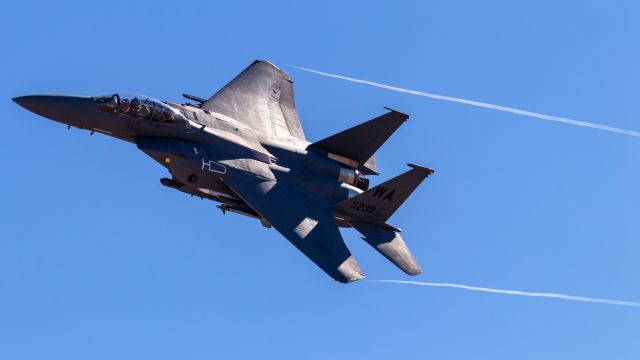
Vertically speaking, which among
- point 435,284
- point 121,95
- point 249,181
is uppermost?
point 121,95

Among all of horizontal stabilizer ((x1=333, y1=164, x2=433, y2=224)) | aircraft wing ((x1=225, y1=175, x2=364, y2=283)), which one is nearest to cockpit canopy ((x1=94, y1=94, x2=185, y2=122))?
aircraft wing ((x1=225, y1=175, x2=364, y2=283))

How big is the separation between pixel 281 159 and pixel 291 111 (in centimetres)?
402

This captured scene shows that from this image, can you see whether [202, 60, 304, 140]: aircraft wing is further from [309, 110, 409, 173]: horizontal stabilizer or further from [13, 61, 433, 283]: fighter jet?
[309, 110, 409, 173]: horizontal stabilizer

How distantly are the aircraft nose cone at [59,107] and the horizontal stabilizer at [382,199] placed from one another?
6.95m

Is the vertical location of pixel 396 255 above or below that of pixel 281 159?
below

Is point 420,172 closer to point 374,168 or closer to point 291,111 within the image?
point 374,168

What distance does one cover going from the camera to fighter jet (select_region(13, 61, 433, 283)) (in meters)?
32.2

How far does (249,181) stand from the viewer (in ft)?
108

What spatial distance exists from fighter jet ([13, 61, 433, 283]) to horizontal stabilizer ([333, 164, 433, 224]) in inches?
1.0

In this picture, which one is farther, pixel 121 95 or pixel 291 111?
pixel 291 111

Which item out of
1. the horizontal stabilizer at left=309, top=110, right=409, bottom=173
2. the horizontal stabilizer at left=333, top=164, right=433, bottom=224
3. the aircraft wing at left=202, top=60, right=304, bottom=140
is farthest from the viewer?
the aircraft wing at left=202, top=60, right=304, bottom=140

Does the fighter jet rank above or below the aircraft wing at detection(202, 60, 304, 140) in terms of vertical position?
below

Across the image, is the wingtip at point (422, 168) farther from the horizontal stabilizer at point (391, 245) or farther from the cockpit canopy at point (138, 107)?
the cockpit canopy at point (138, 107)

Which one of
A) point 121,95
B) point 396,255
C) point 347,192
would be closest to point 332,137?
point 347,192
